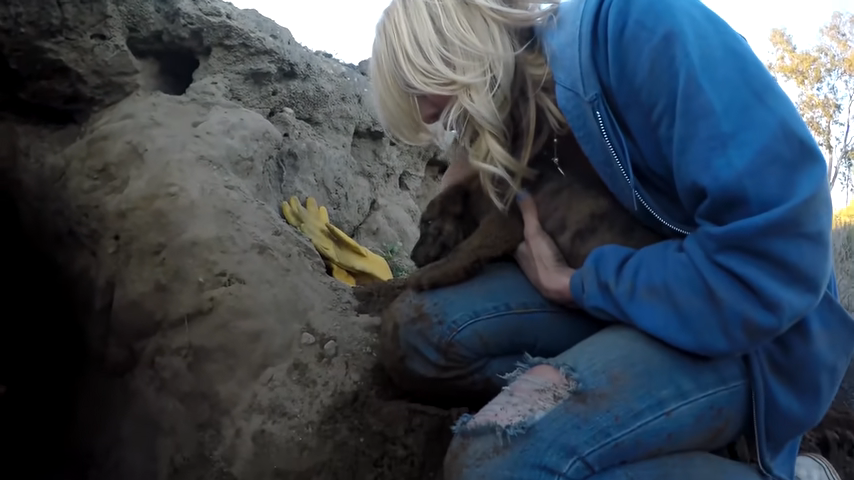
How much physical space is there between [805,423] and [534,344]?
0.45 meters

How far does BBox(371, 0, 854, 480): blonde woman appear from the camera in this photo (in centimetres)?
111

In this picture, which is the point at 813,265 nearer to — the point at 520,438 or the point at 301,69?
the point at 520,438

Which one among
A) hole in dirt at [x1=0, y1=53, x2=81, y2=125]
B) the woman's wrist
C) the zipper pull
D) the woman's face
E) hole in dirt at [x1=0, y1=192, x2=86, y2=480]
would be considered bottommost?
hole in dirt at [x1=0, y1=192, x2=86, y2=480]

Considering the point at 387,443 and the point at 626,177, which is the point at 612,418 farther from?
the point at 387,443

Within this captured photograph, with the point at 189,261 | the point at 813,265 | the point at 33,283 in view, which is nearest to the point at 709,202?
the point at 813,265

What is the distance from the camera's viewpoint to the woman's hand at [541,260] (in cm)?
138

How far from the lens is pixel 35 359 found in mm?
2289

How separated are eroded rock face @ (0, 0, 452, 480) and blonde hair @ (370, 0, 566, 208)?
604 millimetres

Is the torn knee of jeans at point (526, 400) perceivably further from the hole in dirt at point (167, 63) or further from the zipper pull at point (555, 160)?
the hole in dirt at point (167, 63)

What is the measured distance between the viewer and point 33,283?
227 centimetres

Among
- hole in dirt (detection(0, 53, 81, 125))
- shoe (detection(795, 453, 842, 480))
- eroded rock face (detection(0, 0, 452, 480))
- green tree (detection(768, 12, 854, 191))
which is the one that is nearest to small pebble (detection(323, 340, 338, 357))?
eroded rock face (detection(0, 0, 452, 480))

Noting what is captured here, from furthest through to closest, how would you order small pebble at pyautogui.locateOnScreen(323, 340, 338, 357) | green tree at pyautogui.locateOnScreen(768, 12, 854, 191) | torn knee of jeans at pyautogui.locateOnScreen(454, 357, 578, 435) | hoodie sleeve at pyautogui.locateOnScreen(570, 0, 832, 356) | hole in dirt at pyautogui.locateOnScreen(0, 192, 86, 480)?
green tree at pyautogui.locateOnScreen(768, 12, 854, 191), hole in dirt at pyautogui.locateOnScreen(0, 192, 86, 480), small pebble at pyautogui.locateOnScreen(323, 340, 338, 357), torn knee of jeans at pyautogui.locateOnScreen(454, 357, 578, 435), hoodie sleeve at pyautogui.locateOnScreen(570, 0, 832, 356)

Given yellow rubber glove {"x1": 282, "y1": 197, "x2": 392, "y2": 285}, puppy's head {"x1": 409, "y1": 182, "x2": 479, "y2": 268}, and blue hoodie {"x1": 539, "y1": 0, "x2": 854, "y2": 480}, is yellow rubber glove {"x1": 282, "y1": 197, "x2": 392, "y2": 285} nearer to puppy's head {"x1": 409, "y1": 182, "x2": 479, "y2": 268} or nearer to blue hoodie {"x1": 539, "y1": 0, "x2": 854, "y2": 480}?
puppy's head {"x1": 409, "y1": 182, "x2": 479, "y2": 268}

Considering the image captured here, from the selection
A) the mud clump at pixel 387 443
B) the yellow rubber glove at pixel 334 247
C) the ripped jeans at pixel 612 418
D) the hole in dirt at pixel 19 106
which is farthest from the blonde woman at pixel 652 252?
the hole in dirt at pixel 19 106
